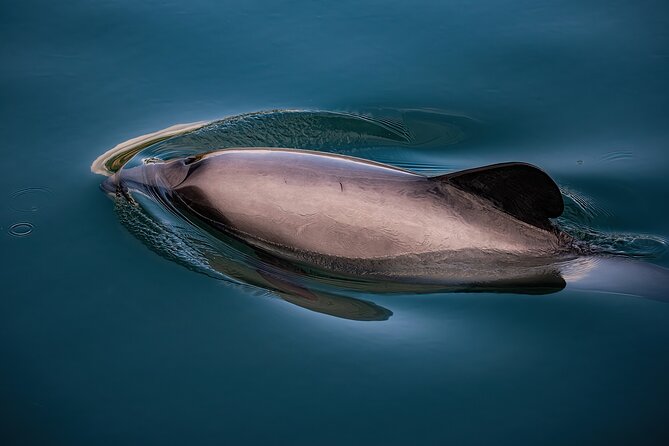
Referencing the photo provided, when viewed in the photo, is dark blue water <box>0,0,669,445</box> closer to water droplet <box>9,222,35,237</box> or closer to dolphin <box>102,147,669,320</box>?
water droplet <box>9,222,35,237</box>

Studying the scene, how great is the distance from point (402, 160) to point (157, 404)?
4.17m

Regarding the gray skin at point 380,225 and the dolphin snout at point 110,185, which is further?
the dolphin snout at point 110,185

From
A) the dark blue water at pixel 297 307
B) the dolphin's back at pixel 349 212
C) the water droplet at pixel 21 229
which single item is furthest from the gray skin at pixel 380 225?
the water droplet at pixel 21 229

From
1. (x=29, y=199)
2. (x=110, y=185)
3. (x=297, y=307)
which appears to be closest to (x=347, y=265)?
(x=297, y=307)


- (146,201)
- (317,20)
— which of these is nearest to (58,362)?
(146,201)

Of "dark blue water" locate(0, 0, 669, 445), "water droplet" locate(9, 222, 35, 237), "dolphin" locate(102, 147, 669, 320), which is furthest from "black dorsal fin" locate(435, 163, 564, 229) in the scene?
"water droplet" locate(9, 222, 35, 237)

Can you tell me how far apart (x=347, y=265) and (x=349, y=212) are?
461 millimetres

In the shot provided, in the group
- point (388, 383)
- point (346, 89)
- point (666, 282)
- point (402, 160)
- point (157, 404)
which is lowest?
point (157, 404)

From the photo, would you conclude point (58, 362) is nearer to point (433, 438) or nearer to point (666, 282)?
point (433, 438)

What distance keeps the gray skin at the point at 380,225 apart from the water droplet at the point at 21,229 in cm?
190

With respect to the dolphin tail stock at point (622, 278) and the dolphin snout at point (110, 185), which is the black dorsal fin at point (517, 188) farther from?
the dolphin snout at point (110, 185)

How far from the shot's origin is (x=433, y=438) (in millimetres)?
5055

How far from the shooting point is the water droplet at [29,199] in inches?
289

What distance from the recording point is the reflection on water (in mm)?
6281
